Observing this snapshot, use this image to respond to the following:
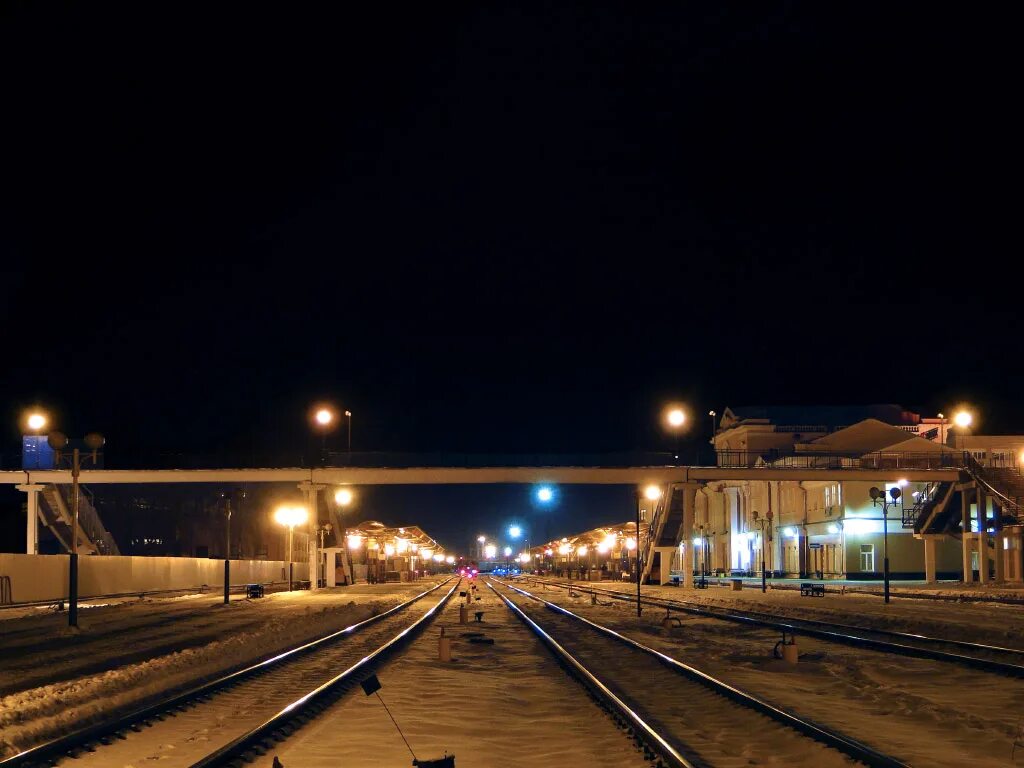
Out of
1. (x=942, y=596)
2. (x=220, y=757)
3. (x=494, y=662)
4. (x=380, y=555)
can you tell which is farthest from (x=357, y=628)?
(x=380, y=555)

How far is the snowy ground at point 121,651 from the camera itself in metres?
15.1

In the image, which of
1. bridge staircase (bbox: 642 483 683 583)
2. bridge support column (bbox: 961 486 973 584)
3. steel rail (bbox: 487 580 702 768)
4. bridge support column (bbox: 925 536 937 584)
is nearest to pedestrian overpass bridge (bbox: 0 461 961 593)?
bridge support column (bbox: 961 486 973 584)

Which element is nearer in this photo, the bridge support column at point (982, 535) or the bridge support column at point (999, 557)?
the bridge support column at point (982, 535)

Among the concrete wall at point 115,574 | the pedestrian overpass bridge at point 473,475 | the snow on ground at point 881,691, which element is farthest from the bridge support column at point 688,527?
the snow on ground at point 881,691

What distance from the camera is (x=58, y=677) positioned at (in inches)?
776

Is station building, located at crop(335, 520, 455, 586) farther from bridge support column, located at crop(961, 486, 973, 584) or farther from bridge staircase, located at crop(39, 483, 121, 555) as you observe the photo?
bridge support column, located at crop(961, 486, 973, 584)

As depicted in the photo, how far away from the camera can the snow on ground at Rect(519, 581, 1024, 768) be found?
41.0ft

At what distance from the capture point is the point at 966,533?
63031mm

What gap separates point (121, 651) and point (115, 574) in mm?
33223

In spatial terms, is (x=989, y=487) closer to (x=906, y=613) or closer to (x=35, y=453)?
(x=906, y=613)

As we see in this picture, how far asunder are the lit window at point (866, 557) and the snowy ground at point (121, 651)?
41738 mm

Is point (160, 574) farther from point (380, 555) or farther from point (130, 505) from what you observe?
point (380, 555)

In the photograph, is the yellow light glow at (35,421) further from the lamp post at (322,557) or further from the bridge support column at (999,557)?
the bridge support column at (999,557)

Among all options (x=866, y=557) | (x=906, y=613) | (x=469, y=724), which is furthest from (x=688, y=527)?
(x=469, y=724)
